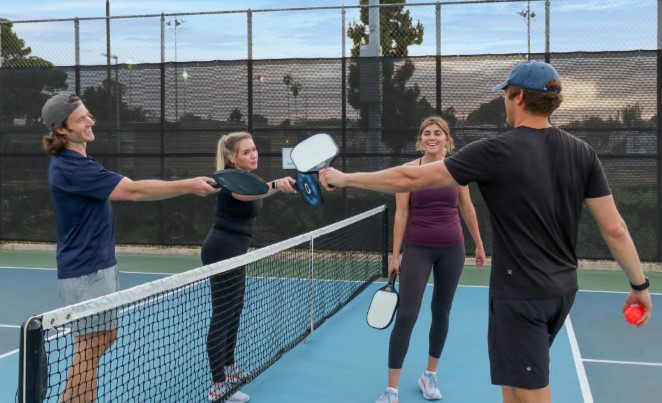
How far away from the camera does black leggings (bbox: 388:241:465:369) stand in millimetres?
4680

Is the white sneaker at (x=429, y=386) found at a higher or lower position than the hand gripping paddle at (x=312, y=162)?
lower

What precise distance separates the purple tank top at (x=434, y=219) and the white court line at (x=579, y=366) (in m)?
1.31

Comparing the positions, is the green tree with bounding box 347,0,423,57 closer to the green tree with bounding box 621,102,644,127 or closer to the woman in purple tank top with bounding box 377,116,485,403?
the green tree with bounding box 621,102,644,127

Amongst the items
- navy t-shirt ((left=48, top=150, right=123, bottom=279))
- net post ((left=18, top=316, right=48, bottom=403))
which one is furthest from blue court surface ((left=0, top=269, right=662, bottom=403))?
net post ((left=18, top=316, right=48, bottom=403))

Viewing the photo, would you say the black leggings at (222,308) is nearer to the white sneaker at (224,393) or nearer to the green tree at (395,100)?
the white sneaker at (224,393)

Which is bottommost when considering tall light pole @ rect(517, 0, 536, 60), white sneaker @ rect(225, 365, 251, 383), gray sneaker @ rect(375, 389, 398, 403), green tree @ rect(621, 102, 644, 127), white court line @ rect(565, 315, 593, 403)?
white court line @ rect(565, 315, 593, 403)

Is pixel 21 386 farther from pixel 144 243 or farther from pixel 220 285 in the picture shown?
pixel 144 243

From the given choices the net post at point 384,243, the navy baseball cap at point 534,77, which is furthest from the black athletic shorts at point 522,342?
the net post at point 384,243

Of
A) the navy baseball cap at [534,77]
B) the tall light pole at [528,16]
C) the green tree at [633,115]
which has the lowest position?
the navy baseball cap at [534,77]

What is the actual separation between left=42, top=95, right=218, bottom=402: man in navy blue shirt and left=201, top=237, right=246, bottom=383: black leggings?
3.78 feet

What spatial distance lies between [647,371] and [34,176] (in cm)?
919

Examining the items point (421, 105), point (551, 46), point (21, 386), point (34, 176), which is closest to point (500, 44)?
point (551, 46)

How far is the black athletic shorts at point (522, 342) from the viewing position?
114 inches

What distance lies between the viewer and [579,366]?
5.62 meters
